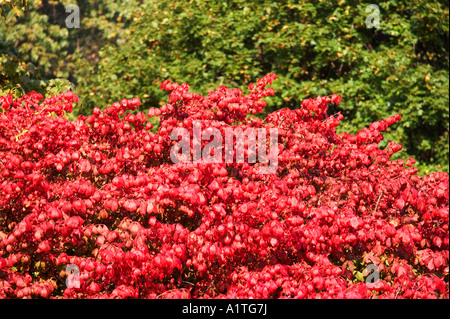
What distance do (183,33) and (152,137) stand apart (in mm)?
5747

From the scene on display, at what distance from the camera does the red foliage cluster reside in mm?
3998

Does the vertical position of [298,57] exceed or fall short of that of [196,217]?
it exceeds it

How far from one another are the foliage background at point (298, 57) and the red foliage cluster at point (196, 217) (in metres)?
4.56

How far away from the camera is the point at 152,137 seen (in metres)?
4.58

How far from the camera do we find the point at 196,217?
14.3 ft

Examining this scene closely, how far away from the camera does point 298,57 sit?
9.50 metres

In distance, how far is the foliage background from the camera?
931cm

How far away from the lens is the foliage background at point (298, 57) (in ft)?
30.6

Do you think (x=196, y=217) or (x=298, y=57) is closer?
(x=196, y=217)

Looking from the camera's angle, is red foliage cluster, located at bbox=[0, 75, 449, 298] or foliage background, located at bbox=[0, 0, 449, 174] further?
foliage background, located at bbox=[0, 0, 449, 174]

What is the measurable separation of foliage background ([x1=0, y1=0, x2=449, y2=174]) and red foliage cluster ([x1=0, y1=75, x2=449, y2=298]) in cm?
456

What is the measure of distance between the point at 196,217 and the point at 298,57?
5834 mm
